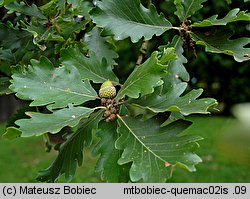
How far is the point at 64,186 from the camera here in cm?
136

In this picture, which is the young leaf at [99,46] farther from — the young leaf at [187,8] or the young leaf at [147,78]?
the young leaf at [147,78]

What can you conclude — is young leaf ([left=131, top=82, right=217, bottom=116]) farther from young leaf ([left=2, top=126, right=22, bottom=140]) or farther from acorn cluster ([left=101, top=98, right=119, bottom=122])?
young leaf ([left=2, top=126, right=22, bottom=140])

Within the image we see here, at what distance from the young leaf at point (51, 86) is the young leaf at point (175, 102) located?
16 cm

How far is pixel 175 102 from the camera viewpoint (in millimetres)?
1104

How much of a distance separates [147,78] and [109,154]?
24 cm

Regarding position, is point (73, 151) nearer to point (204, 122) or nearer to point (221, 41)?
point (221, 41)

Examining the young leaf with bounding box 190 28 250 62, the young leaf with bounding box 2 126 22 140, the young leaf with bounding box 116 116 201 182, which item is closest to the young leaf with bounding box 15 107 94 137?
the young leaf with bounding box 2 126 22 140

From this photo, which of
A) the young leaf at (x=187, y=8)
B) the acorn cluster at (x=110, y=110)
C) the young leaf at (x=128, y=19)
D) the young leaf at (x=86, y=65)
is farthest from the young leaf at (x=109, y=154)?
the young leaf at (x=187, y=8)

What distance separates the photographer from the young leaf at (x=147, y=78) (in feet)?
3.55

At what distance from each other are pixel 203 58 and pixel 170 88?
8.43 metres

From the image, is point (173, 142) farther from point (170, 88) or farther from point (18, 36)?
point (18, 36)

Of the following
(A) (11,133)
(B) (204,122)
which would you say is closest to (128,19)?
(A) (11,133)

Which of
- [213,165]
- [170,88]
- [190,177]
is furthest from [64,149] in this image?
[213,165]

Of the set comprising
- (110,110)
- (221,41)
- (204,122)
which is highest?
(110,110)
